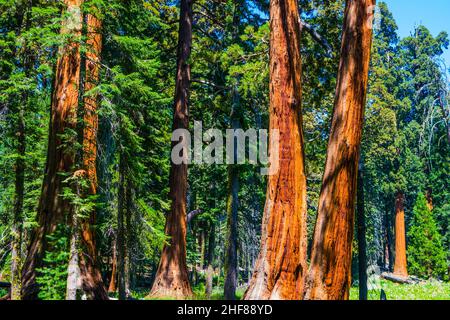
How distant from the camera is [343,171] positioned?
16.0 feet

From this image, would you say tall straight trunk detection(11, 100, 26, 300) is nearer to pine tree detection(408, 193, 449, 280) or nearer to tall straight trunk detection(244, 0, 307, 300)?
tall straight trunk detection(244, 0, 307, 300)

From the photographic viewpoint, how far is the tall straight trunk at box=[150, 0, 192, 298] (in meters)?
10.6

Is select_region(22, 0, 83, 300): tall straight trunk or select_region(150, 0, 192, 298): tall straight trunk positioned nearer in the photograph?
select_region(22, 0, 83, 300): tall straight trunk

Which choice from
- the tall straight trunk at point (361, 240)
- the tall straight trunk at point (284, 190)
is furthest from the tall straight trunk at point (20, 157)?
the tall straight trunk at point (361, 240)

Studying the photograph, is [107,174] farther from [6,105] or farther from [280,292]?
[280,292]

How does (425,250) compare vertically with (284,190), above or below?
below

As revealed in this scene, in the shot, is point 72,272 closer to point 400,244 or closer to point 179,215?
point 179,215

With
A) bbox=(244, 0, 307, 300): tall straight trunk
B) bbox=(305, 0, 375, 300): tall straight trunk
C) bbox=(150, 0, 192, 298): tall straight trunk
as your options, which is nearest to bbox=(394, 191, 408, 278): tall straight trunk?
bbox=(150, 0, 192, 298): tall straight trunk

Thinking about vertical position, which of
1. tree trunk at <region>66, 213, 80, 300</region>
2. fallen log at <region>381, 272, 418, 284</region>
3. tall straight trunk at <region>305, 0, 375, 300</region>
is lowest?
fallen log at <region>381, 272, 418, 284</region>

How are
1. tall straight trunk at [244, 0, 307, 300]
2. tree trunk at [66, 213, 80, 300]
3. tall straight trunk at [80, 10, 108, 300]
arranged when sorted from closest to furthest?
tall straight trunk at [244, 0, 307, 300], tree trunk at [66, 213, 80, 300], tall straight trunk at [80, 10, 108, 300]

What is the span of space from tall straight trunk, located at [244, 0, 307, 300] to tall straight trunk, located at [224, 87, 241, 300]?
6.79 meters

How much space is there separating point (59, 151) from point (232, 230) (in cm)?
693

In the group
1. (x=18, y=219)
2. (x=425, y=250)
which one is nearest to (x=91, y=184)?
(x=18, y=219)

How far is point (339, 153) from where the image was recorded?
4.96 m
